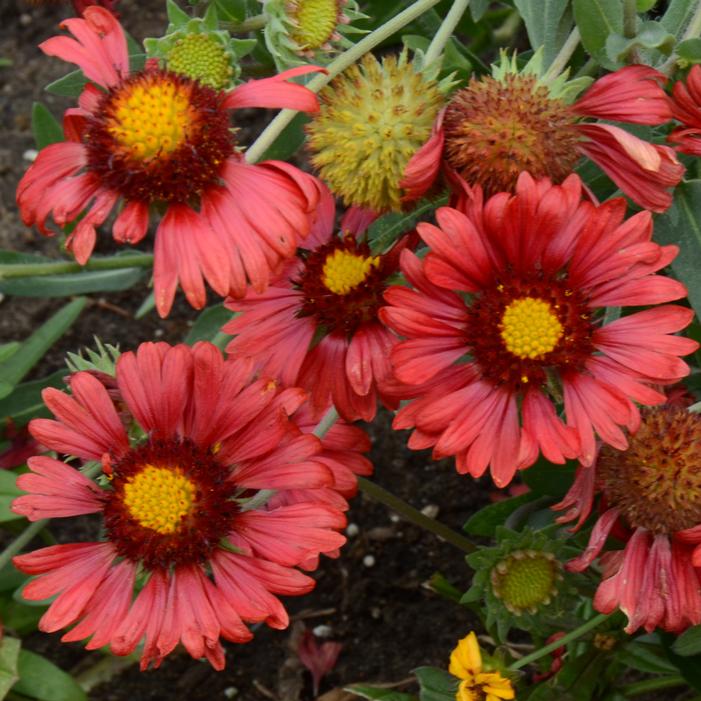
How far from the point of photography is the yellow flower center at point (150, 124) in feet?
3.59

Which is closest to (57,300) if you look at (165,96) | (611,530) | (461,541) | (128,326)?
(128,326)

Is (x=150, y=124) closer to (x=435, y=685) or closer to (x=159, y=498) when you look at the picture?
(x=159, y=498)

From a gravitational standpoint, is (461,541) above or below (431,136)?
below

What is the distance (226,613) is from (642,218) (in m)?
0.58

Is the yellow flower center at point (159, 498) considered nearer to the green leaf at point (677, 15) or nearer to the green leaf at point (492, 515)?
the green leaf at point (492, 515)

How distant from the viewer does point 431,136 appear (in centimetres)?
106

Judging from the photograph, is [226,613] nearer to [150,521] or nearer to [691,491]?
[150,521]

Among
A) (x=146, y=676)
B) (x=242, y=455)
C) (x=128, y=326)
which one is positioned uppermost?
(x=242, y=455)

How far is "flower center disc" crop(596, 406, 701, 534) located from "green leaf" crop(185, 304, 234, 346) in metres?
0.71

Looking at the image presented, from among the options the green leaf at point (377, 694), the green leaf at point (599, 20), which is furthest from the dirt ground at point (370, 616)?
the green leaf at point (599, 20)

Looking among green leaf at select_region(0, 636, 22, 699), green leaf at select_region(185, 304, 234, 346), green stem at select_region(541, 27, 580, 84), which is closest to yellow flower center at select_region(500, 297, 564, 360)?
green stem at select_region(541, 27, 580, 84)

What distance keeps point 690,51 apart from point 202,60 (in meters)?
0.55

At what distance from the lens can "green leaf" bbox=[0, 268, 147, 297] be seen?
5.85ft

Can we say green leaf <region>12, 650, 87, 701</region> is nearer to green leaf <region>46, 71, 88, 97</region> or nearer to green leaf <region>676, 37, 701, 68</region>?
green leaf <region>46, 71, 88, 97</region>
